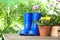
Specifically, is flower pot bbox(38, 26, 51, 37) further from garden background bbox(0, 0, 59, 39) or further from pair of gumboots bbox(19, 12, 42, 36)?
garden background bbox(0, 0, 59, 39)

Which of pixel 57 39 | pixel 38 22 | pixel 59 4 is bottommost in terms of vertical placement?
pixel 57 39

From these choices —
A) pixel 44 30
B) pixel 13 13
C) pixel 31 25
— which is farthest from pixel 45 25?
pixel 13 13

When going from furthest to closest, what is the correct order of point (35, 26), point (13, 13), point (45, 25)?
1. point (13, 13)
2. point (35, 26)
3. point (45, 25)

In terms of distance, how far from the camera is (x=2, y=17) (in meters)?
2.29

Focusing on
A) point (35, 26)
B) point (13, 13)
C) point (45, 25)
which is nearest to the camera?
point (45, 25)

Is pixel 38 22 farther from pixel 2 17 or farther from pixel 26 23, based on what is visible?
pixel 2 17

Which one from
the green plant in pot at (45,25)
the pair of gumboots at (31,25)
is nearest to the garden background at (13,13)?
the pair of gumboots at (31,25)

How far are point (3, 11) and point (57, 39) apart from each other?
31.4 inches

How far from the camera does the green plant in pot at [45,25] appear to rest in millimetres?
1970

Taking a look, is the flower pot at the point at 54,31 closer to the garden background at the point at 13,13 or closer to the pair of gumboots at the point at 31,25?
the pair of gumboots at the point at 31,25

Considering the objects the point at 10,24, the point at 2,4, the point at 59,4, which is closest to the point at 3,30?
the point at 10,24

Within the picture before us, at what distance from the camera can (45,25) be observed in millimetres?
1967

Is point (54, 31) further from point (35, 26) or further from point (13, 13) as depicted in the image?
point (13, 13)

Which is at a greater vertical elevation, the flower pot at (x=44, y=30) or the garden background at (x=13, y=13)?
the garden background at (x=13, y=13)
